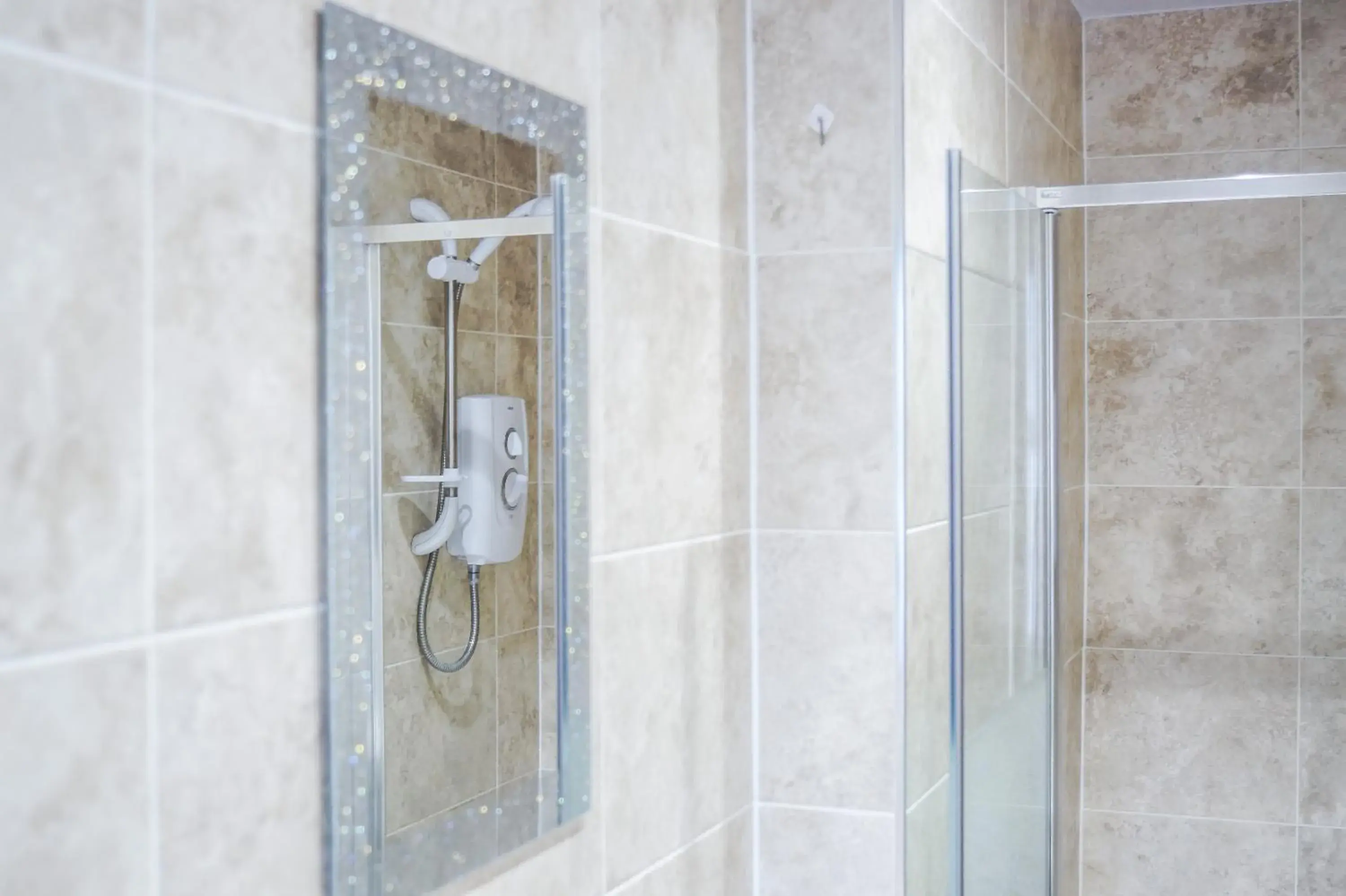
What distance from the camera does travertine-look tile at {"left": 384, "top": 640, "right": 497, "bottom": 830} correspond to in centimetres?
92

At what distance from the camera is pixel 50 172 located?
0.67 m

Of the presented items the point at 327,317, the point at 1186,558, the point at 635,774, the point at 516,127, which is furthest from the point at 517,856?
the point at 1186,558

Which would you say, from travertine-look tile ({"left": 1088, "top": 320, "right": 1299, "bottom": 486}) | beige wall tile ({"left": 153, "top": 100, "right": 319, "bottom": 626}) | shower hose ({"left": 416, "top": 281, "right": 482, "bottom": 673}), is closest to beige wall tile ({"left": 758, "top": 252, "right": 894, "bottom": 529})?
travertine-look tile ({"left": 1088, "top": 320, "right": 1299, "bottom": 486})

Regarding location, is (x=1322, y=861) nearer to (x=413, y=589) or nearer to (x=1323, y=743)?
(x=1323, y=743)

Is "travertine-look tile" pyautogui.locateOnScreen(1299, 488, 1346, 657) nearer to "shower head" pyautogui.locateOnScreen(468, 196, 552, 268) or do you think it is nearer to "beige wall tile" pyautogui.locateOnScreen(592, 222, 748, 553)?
"beige wall tile" pyautogui.locateOnScreen(592, 222, 748, 553)

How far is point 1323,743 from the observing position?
1540mm

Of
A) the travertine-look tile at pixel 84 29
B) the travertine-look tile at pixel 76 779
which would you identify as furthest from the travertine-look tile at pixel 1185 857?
the travertine-look tile at pixel 84 29

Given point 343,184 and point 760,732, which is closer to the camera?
point 343,184

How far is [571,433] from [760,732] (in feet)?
1.93

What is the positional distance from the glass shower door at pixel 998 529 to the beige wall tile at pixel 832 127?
0.13 meters

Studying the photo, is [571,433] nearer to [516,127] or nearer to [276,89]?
[516,127]

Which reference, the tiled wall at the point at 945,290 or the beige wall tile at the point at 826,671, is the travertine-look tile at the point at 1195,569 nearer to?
the tiled wall at the point at 945,290

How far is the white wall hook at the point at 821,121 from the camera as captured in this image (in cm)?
153

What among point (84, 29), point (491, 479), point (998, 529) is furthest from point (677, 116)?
point (84, 29)
